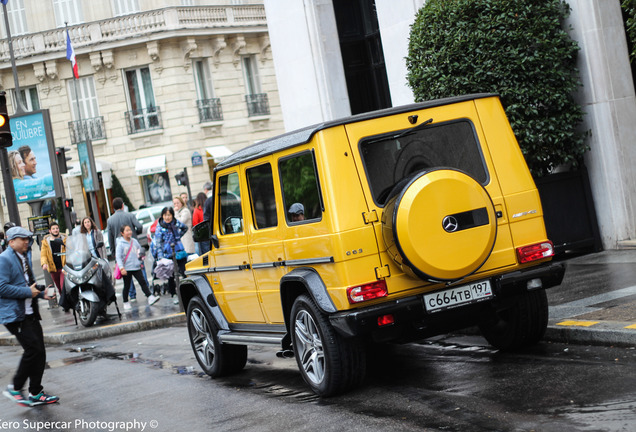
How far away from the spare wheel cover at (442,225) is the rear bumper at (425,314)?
314mm

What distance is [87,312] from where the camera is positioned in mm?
15250

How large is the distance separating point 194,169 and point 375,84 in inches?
883

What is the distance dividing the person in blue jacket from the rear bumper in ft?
12.0

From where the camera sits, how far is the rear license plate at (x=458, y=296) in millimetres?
6953

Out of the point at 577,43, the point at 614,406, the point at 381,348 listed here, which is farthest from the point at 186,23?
the point at 614,406

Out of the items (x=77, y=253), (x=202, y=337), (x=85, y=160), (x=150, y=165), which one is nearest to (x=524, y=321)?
(x=202, y=337)

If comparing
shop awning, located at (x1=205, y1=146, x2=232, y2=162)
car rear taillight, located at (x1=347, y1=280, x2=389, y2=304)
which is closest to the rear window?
car rear taillight, located at (x1=347, y1=280, x2=389, y2=304)

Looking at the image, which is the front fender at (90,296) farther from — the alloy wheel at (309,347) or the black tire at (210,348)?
the alloy wheel at (309,347)

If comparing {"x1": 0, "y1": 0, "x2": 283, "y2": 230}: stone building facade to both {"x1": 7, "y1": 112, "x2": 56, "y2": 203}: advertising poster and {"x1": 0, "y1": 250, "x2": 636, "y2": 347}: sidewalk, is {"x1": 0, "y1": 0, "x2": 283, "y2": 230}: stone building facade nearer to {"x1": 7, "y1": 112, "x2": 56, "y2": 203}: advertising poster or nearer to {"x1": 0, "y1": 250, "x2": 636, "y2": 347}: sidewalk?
{"x1": 7, "y1": 112, "x2": 56, "y2": 203}: advertising poster

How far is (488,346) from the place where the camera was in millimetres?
8461

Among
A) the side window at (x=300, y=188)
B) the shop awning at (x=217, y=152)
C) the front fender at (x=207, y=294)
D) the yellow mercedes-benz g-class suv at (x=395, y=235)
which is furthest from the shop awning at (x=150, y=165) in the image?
the side window at (x=300, y=188)

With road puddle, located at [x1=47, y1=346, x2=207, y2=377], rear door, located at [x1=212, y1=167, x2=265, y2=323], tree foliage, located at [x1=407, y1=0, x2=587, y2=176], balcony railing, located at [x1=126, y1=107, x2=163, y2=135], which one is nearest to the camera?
rear door, located at [x1=212, y1=167, x2=265, y2=323]

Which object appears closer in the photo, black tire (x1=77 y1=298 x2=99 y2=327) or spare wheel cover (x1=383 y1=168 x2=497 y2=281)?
spare wheel cover (x1=383 y1=168 x2=497 y2=281)

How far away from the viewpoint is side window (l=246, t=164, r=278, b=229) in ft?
25.8
